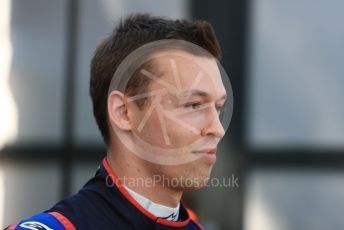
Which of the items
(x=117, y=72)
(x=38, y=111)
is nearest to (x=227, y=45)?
(x=38, y=111)

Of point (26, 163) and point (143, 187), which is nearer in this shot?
point (143, 187)

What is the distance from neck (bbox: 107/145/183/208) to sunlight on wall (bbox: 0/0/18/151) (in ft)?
6.51

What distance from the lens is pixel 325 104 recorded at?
3.47 m

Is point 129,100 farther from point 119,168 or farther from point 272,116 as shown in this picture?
point 272,116

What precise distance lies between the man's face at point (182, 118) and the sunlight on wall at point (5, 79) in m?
2.01

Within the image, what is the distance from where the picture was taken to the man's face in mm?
1634

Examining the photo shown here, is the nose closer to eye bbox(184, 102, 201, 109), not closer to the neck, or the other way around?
eye bbox(184, 102, 201, 109)

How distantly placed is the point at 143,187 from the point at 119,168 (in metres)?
0.07

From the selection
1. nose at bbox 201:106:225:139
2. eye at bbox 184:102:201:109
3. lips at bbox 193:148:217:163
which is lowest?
lips at bbox 193:148:217:163

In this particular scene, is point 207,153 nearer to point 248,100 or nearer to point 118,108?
point 118,108

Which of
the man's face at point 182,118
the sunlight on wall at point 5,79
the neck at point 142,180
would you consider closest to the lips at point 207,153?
the man's face at point 182,118

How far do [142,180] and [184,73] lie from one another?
0.26m

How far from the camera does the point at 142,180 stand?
1675 mm

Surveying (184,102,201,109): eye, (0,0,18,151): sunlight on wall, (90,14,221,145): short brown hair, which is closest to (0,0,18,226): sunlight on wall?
(0,0,18,151): sunlight on wall
